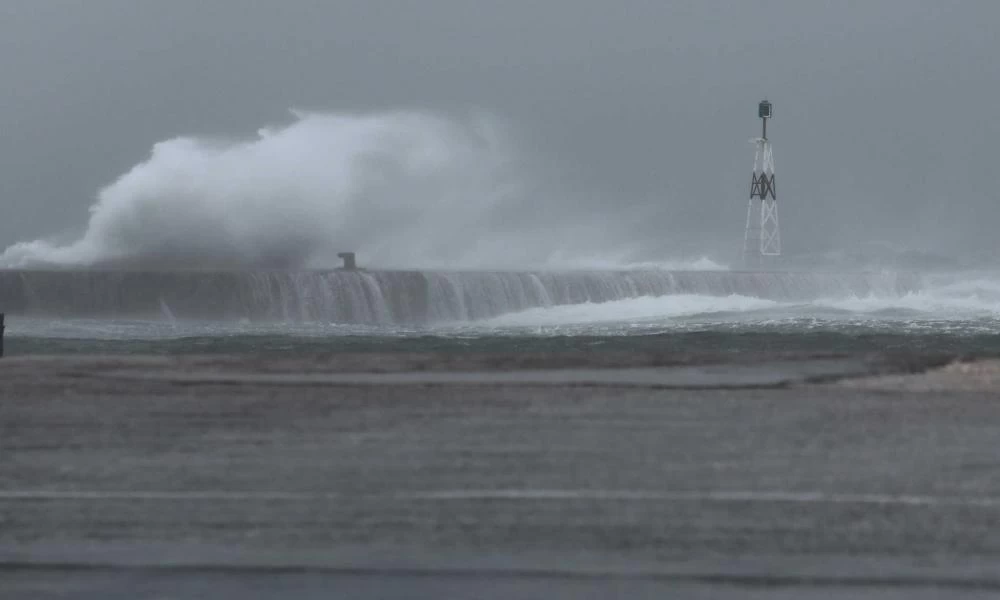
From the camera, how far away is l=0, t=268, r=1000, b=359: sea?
2361 centimetres

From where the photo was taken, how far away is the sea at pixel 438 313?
23609 mm

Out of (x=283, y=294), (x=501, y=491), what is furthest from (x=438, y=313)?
(x=501, y=491)

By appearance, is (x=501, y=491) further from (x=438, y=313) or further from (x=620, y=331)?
(x=438, y=313)

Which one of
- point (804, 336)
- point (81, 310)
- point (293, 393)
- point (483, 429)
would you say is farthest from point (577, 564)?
point (81, 310)

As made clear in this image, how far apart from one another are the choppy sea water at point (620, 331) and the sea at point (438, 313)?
0.07 meters

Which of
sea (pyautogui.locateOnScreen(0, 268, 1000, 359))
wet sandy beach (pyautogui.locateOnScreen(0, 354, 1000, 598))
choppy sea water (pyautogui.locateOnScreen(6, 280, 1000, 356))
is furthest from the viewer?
sea (pyautogui.locateOnScreen(0, 268, 1000, 359))

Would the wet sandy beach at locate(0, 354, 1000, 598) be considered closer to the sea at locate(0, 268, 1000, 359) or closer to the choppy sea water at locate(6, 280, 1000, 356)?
the choppy sea water at locate(6, 280, 1000, 356)

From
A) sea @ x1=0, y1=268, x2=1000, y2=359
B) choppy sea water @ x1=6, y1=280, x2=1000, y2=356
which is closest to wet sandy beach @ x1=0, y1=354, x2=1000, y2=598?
choppy sea water @ x1=6, y1=280, x2=1000, y2=356

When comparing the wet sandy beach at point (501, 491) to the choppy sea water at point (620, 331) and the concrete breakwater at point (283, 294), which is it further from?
the concrete breakwater at point (283, 294)

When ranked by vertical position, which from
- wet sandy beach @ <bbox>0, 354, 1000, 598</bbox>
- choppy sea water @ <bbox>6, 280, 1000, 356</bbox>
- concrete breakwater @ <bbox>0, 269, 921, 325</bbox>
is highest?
concrete breakwater @ <bbox>0, 269, 921, 325</bbox>

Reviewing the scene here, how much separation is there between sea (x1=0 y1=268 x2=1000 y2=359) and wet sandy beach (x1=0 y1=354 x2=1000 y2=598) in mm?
11594

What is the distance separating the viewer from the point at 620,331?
1155 inches

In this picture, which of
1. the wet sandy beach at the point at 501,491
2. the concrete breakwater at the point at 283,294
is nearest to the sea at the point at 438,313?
the concrete breakwater at the point at 283,294

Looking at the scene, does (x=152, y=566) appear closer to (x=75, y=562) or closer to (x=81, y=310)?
(x=75, y=562)
